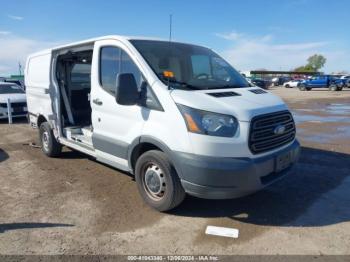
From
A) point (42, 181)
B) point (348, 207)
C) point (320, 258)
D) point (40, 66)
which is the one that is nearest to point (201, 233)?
point (320, 258)

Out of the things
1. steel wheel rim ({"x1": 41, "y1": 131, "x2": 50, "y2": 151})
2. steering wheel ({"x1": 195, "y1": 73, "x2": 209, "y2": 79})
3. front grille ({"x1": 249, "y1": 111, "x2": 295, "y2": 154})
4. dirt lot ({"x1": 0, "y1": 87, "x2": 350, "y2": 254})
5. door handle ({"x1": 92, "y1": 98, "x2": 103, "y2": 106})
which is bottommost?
dirt lot ({"x1": 0, "y1": 87, "x2": 350, "y2": 254})

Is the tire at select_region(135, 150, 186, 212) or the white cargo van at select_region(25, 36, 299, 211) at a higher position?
the white cargo van at select_region(25, 36, 299, 211)

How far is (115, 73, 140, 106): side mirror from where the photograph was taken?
13.6ft

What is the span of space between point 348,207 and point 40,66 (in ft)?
20.9

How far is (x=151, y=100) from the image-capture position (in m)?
4.19

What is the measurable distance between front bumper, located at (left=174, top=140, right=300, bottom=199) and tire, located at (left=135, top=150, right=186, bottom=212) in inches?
6.9

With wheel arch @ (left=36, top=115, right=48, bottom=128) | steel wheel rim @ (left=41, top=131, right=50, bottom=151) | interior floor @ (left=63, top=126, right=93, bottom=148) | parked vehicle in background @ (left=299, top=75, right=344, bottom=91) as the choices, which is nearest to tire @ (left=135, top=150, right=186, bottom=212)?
interior floor @ (left=63, top=126, right=93, bottom=148)

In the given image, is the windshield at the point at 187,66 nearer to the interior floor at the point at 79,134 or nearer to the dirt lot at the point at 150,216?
the dirt lot at the point at 150,216

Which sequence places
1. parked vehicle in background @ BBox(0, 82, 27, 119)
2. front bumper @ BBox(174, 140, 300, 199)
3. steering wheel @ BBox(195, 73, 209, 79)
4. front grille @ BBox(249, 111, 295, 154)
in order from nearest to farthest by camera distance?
front bumper @ BBox(174, 140, 300, 199)
front grille @ BBox(249, 111, 295, 154)
steering wheel @ BBox(195, 73, 209, 79)
parked vehicle in background @ BBox(0, 82, 27, 119)

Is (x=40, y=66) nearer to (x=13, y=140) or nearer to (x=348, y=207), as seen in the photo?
(x=13, y=140)

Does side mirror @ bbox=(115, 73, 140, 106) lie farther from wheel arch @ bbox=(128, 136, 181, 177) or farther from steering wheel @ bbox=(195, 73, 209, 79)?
steering wheel @ bbox=(195, 73, 209, 79)

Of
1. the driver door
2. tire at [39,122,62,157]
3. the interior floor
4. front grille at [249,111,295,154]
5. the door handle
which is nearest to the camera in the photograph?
front grille at [249,111,295,154]

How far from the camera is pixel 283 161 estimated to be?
4.28 meters

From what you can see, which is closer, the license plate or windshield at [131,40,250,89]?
the license plate
